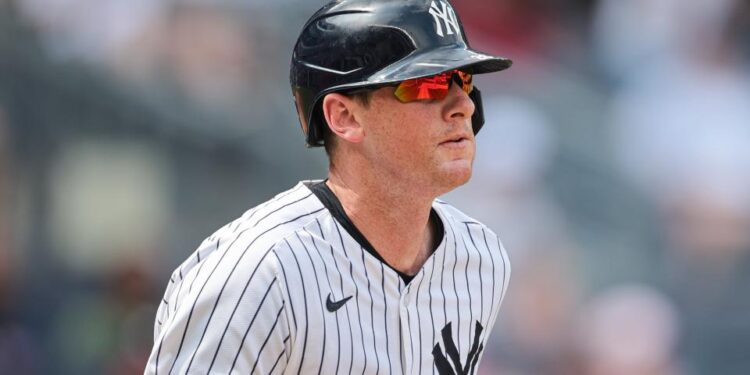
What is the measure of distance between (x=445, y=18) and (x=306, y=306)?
0.74 m

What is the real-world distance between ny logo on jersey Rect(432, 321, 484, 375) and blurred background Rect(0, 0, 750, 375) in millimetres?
3444

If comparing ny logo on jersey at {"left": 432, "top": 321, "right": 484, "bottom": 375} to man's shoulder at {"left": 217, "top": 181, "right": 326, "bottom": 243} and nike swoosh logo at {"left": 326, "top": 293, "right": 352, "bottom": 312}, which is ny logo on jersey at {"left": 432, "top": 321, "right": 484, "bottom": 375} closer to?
nike swoosh logo at {"left": 326, "top": 293, "right": 352, "bottom": 312}

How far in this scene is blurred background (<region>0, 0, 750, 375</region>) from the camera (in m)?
6.53

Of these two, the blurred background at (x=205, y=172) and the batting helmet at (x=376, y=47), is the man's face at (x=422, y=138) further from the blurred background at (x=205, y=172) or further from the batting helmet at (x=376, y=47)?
the blurred background at (x=205, y=172)

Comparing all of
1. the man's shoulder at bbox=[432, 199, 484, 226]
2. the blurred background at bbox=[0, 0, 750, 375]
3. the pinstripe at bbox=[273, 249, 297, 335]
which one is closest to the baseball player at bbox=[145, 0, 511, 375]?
the pinstripe at bbox=[273, 249, 297, 335]

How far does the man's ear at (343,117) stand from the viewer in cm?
275

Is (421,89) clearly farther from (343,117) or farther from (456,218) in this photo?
(456,218)

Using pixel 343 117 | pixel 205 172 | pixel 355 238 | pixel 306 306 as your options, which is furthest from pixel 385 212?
pixel 205 172

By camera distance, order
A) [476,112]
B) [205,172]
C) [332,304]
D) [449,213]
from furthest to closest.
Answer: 1. [205,172]
2. [449,213]
3. [476,112]
4. [332,304]

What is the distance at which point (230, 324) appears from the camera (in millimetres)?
2455

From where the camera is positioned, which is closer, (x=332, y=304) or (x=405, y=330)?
(x=332, y=304)

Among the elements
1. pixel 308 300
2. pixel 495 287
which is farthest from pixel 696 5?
pixel 308 300

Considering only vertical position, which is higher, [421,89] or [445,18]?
[445,18]

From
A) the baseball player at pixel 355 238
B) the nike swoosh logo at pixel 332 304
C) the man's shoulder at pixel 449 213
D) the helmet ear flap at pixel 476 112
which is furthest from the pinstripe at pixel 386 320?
the helmet ear flap at pixel 476 112
